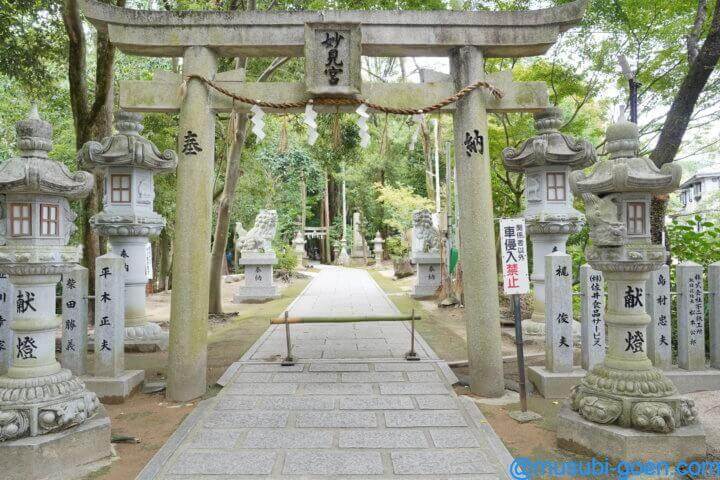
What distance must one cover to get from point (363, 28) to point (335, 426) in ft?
15.7

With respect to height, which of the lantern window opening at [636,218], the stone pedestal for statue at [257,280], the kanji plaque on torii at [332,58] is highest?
the kanji plaque on torii at [332,58]

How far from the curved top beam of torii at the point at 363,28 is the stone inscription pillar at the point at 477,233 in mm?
346

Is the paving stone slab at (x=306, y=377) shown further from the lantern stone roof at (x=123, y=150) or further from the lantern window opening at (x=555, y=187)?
the lantern window opening at (x=555, y=187)

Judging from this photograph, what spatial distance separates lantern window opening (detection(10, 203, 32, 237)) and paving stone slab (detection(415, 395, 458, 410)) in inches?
172

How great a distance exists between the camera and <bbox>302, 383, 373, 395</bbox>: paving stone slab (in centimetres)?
557

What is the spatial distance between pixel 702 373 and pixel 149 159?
8807 millimetres

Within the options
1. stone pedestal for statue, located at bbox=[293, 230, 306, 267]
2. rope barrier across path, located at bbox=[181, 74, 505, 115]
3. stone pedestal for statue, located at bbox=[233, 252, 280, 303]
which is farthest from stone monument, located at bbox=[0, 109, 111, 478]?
stone pedestal for statue, located at bbox=[293, 230, 306, 267]

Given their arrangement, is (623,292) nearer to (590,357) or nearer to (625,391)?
(625,391)

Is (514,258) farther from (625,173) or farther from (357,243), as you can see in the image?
(357,243)

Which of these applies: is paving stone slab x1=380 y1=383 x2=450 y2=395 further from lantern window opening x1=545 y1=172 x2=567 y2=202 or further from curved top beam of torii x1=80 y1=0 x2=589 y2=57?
curved top beam of torii x1=80 y1=0 x2=589 y2=57

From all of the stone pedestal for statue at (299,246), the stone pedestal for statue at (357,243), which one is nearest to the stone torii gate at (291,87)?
the stone pedestal for statue at (299,246)

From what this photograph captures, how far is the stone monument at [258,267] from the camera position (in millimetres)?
15500

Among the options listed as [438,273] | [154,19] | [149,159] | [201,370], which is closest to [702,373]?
[201,370]

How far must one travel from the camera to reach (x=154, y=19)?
5539 mm
